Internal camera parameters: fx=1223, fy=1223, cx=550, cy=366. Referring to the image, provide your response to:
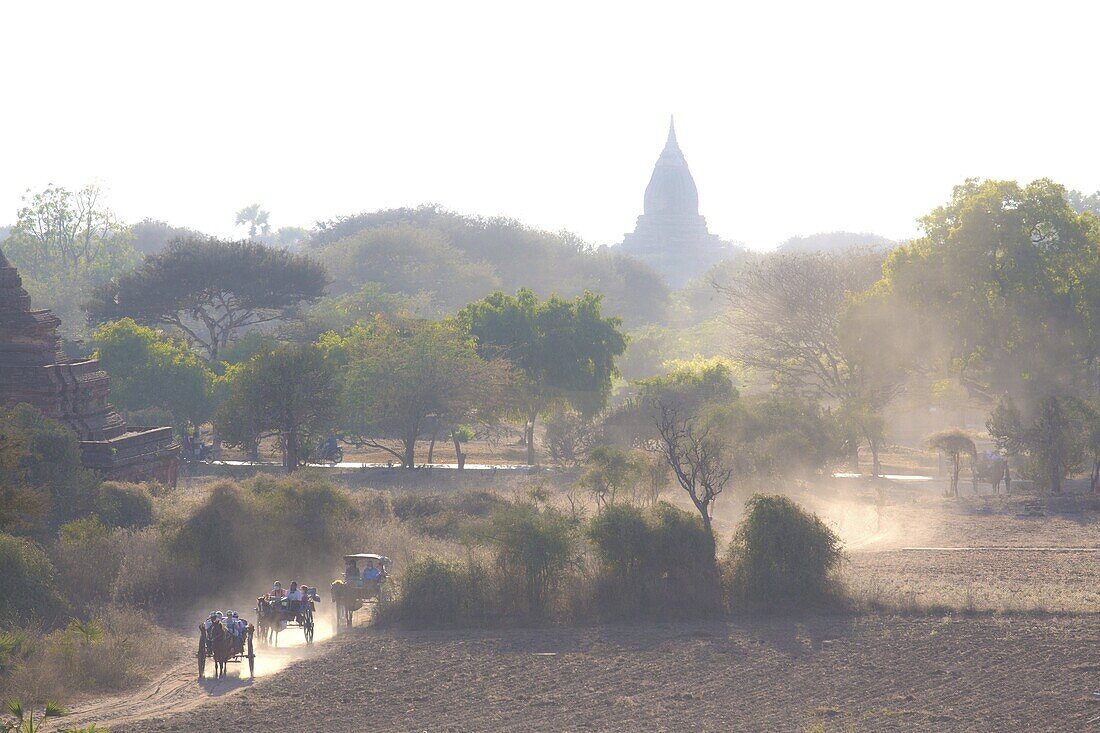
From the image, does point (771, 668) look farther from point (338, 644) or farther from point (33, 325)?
point (33, 325)

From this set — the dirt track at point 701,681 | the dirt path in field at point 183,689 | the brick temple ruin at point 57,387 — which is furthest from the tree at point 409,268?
the dirt track at point 701,681

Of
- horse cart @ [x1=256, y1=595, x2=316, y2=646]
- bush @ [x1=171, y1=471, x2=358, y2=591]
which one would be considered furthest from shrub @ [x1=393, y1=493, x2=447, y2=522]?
horse cart @ [x1=256, y1=595, x2=316, y2=646]

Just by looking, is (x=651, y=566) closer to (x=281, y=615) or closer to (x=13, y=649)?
(x=281, y=615)

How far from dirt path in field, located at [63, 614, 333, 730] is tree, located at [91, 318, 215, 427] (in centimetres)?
3060

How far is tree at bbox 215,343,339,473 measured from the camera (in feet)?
128

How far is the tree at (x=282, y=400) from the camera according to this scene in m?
39.0

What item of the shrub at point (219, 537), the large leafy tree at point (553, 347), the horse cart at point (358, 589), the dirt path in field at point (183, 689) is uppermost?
the large leafy tree at point (553, 347)

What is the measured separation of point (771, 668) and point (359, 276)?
83.5 meters

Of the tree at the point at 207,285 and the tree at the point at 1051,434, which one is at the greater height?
the tree at the point at 207,285

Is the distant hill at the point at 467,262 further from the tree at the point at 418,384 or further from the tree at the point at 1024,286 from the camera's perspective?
the tree at the point at 1024,286

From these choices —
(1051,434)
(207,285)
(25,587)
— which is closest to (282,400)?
(25,587)

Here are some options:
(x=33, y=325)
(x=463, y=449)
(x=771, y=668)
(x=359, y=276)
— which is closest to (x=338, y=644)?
(x=771, y=668)

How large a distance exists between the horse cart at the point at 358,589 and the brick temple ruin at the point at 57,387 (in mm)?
11835

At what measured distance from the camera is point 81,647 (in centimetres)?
1952
